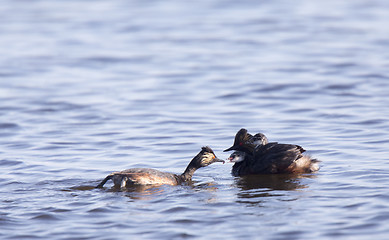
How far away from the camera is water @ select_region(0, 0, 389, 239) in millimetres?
8969

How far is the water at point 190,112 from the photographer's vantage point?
8.97 m

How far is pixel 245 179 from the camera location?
11.2 metres

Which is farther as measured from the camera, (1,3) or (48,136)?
(1,3)

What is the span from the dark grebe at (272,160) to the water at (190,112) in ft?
0.72

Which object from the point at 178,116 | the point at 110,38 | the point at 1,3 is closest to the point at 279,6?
the point at 110,38

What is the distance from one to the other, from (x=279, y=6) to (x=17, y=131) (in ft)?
61.5

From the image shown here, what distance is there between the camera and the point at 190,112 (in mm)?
16359

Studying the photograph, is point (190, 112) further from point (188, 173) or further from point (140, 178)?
point (140, 178)

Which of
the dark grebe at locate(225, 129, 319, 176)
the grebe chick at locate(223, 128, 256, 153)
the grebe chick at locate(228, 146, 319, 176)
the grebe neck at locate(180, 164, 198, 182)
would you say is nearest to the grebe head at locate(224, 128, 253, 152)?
the grebe chick at locate(223, 128, 256, 153)

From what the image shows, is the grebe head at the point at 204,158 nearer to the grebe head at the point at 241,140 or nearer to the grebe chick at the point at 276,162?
the grebe chick at the point at 276,162

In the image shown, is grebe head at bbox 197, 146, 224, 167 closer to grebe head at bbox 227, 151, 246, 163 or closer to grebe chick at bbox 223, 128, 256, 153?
grebe head at bbox 227, 151, 246, 163

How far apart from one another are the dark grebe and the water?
0.72ft

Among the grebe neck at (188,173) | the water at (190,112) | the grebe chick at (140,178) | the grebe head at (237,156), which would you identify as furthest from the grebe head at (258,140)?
the grebe chick at (140,178)

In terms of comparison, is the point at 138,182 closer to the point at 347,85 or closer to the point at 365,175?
the point at 365,175
